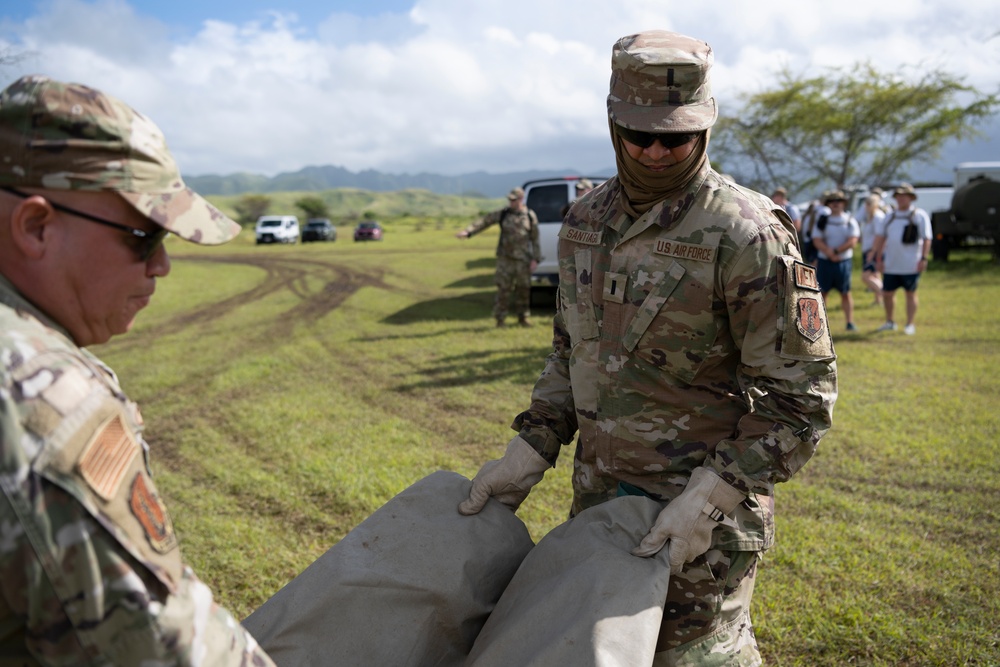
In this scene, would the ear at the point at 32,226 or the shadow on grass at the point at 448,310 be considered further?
the shadow on grass at the point at 448,310

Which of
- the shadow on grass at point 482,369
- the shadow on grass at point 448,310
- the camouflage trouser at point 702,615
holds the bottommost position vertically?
the shadow on grass at point 448,310

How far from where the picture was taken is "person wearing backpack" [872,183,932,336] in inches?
383

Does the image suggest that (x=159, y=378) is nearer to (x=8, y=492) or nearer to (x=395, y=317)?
(x=395, y=317)

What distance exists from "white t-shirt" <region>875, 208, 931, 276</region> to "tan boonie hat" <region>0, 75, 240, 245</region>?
10.2m

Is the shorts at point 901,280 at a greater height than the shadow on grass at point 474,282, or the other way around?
the shorts at point 901,280

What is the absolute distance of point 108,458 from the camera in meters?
1.12

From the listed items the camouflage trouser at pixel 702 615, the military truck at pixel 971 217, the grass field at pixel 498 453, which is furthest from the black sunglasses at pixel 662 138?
the military truck at pixel 971 217

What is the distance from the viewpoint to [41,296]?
123 centimetres

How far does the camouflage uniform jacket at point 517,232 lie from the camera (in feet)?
36.8

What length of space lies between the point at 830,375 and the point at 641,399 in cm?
50

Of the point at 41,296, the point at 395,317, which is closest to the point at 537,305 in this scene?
the point at 395,317

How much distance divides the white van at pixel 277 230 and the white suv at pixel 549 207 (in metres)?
25.2

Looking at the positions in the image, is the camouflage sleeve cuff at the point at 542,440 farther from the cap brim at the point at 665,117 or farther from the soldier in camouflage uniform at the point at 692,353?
the cap brim at the point at 665,117

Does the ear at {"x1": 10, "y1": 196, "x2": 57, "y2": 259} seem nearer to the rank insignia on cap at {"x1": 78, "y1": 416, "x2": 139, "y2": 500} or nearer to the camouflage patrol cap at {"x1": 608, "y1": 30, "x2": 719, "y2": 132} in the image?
the rank insignia on cap at {"x1": 78, "y1": 416, "x2": 139, "y2": 500}
